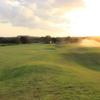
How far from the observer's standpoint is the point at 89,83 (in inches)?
720

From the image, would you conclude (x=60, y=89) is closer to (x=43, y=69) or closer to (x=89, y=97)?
(x=89, y=97)

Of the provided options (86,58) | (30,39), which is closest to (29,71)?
(86,58)

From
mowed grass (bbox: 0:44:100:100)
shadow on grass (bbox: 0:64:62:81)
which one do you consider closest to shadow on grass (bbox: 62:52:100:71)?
mowed grass (bbox: 0:44:100:100)

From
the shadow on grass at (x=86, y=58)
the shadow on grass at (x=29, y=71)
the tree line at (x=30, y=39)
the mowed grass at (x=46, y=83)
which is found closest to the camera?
the mowed grass at (x=46, y=83)

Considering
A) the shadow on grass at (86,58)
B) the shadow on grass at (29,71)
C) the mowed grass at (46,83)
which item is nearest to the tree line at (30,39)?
the shadow on grass at (86,58)

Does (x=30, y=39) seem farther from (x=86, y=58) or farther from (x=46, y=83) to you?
(x=46, y=83)

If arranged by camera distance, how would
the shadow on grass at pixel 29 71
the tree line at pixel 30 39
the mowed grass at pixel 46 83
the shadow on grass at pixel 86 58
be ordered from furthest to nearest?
the tree line at pixel 30 39
the shadow on grass at pixel 86 58
the shadow on grass at pixel 29 71
the mowed grass at pixel 46 83

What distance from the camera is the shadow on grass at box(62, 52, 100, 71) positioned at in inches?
1079

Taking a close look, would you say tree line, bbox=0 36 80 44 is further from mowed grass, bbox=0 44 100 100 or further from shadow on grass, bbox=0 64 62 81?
shadow on grass, bbox=0 64 62 81

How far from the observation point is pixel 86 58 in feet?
99.3

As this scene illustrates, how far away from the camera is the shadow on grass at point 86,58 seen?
27417 millimetres

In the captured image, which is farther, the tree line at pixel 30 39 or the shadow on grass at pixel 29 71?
the tree line at pixel 30 39

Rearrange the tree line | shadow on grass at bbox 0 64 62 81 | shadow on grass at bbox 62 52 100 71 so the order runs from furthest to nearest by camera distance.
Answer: the tree line → shadow on grass at bbox 62 52 100 71 → shadow on grass at bbox 0 64 62 81

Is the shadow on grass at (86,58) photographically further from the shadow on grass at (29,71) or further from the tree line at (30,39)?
the tree line at (30,39)
